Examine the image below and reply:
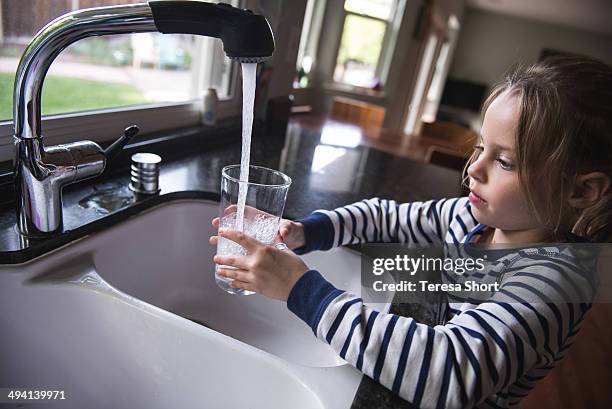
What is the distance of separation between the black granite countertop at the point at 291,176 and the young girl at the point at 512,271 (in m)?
0.06

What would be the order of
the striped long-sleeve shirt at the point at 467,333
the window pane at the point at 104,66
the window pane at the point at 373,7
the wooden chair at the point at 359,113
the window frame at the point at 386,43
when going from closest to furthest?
the striped long-sleeve shirt at the point at 467,333 → the window pane at the point at 104,66 → the wooden chair at the point at 359,113 → the window pane at the point at 373,7 → the window frame at the point at 386,43

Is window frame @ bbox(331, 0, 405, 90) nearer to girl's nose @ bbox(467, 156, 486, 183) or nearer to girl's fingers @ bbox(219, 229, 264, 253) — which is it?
girl's nose @ bbox(467, 156, 486, 183)

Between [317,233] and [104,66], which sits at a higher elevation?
[104,66]

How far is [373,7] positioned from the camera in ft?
14.3

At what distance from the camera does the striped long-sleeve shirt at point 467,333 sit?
1.60ft

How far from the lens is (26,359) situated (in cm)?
62

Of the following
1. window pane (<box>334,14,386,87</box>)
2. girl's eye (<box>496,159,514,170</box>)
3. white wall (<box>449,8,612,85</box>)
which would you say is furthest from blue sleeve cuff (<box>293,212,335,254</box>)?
white wall (<box>449,8,612,85</box>)

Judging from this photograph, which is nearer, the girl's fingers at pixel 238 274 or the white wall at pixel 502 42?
the girl's fingers at pixel 238 274

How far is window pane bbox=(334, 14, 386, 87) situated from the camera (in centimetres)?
413

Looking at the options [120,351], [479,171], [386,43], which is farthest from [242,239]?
[386,43]

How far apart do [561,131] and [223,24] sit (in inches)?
18.9

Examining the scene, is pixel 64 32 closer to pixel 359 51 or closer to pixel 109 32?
pixel 109 32

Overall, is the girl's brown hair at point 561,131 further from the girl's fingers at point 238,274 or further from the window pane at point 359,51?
the window pane at point 359,51

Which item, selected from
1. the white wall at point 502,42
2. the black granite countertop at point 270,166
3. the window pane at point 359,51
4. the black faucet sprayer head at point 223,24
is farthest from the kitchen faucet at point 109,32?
the white wall at point 502,42
